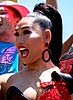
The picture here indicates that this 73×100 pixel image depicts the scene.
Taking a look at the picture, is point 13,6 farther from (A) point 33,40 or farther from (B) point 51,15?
(A) point 33,40

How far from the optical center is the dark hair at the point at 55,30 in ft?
5.13

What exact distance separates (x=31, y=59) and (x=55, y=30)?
24 cm

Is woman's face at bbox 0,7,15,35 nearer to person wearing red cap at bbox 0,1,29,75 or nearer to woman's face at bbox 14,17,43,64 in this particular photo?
person wearing red cap at bbox 0,1,29,75

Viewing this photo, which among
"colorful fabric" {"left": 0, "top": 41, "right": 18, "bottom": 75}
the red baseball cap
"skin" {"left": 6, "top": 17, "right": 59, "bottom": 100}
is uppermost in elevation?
the red baseball cap

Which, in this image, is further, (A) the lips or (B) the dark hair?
A: (B) the dark hair

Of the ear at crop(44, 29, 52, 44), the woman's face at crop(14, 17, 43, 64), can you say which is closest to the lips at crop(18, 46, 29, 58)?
the woman's face at crop(14, 17, 43, 64)

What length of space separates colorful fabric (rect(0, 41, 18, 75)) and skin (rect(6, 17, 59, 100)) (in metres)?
0.48

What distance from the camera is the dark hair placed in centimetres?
Result: 156

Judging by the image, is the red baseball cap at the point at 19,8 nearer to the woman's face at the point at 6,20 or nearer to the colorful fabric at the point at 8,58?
the woman's face at the point at 6,20

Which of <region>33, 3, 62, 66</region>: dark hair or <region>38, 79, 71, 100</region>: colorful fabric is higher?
<region>33, 3, 62, 66</region>: dark hair

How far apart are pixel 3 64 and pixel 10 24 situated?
0.27 metres

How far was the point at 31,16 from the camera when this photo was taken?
4.92ft

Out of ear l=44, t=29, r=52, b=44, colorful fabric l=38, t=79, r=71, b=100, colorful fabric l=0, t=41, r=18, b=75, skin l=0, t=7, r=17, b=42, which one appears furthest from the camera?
skin l=0, t=7, r=17, b=42

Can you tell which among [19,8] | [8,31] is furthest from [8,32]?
[19,8]
